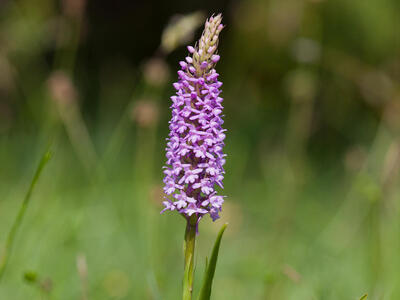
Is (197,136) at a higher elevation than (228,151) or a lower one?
lower

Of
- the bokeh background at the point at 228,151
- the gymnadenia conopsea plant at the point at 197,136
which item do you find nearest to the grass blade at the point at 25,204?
the bokeh background at the point at 228,151

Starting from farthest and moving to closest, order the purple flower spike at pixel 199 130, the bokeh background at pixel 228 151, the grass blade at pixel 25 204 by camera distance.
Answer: the bokeh background at pixel 228 151, the grass blade at pixel 25 204, the purple flower spike at pixel 199 130

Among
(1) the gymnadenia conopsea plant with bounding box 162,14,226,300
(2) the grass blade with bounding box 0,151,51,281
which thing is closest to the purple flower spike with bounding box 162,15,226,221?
(1) the gymnadenia conopsea plant with bounding box 162,14,226,300

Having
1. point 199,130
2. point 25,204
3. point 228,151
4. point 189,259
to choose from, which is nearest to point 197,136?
point 199,130

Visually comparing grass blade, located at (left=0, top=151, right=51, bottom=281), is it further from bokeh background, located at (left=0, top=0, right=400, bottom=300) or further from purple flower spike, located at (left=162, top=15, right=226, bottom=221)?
purple flower spike, located at (left=162, top=15, right=226, bottom=221)

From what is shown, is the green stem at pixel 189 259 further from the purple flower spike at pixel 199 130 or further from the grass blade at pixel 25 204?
the grass blade at pixel 25 204

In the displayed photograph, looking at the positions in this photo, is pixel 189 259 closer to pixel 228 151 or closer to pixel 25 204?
pixel 25 204

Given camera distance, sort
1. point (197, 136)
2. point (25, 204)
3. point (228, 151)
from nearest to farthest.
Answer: point (197, 136) → point (25, 204) → point (228, 151)
